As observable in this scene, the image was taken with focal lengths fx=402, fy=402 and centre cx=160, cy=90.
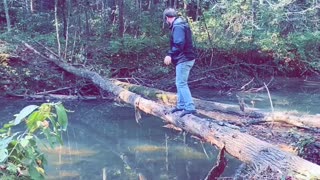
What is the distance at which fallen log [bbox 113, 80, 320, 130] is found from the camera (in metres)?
7.40

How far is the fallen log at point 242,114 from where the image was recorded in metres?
7.40

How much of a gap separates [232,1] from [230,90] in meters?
6.03

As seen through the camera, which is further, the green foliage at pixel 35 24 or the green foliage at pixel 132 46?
the green foliage at pixel 35 24

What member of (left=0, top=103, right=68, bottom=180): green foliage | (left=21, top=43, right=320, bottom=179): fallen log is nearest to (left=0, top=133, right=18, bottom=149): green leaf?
(left=0, top=103, right=68, bottom=180): green foliage

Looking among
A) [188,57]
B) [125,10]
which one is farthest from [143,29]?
[188,57]

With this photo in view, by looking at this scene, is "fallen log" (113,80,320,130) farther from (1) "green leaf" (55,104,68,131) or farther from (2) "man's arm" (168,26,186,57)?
(1) "green leaf" (55,104,68,131)

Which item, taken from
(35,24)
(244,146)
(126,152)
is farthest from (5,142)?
(35,24)

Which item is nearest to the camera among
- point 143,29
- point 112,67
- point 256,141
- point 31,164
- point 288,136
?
point 31,164

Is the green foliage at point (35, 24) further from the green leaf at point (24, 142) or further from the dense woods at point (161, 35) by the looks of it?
the green leaf at point (24, 142)

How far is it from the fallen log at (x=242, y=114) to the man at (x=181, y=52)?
1450 millimetres

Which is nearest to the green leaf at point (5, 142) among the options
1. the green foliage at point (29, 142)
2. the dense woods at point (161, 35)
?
the green foliage at point (29, 142)

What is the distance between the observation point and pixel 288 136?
670 centimetres

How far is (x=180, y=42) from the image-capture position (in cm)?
652

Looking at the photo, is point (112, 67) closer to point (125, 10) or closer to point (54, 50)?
point (54, 50)
